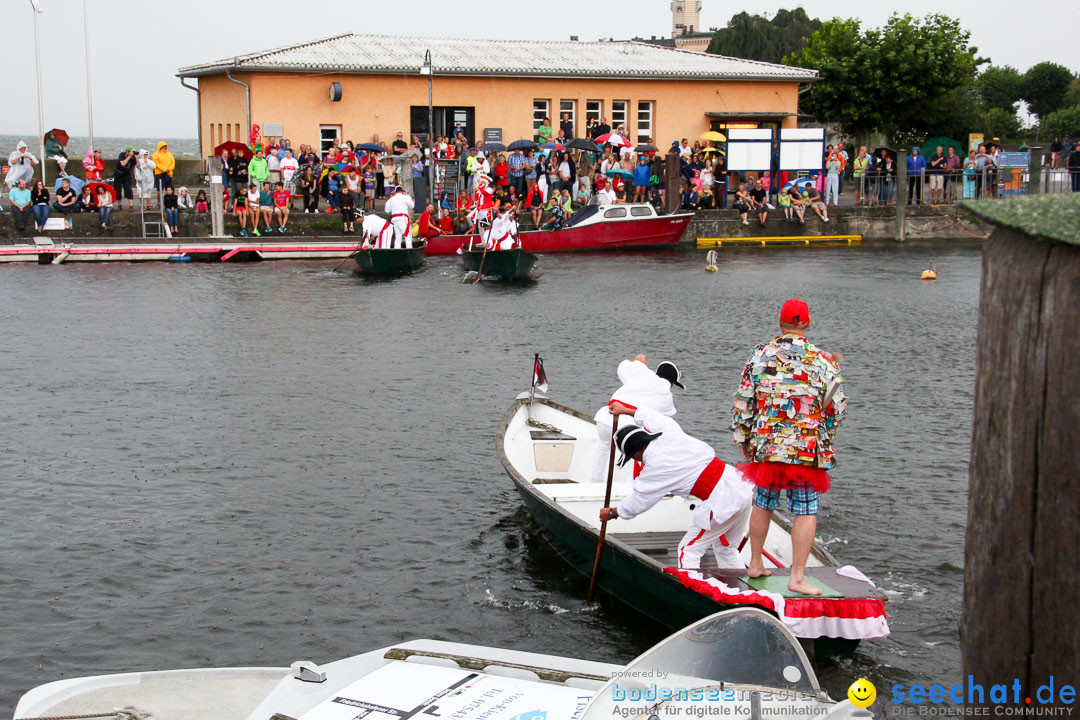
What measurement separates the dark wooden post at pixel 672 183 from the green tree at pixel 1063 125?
43.3 metres

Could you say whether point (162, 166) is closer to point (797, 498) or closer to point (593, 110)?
point (593, 110)

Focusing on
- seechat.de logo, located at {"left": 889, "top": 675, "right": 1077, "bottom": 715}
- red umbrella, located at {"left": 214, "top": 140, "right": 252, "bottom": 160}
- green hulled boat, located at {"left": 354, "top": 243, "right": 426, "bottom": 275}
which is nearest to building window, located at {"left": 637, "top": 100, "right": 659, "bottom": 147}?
red umbrella, located at {"left": 214, "top": 140, "right": 252, "bottom": 160}

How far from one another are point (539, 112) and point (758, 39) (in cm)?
7975

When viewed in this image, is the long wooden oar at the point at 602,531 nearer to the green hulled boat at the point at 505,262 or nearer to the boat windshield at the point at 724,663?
the boat windshield at the point at 724,663

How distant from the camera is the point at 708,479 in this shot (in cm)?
836

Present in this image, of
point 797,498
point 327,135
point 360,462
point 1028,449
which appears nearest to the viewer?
point 1028,449

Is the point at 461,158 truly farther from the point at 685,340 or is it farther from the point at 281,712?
the point at 281,712

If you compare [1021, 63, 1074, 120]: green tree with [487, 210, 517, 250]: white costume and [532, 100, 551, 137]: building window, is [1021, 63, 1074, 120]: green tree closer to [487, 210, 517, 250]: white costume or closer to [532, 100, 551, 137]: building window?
[532, 100, 551, 137]: building window

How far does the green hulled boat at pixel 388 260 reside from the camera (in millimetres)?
30328

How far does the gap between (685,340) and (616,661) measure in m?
13.3

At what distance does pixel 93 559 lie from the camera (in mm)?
10594

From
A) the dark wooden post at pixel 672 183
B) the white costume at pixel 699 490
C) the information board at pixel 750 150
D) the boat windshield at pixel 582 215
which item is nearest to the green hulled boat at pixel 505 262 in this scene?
the boat windshield at pixel 582 215

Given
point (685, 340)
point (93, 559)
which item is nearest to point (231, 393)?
point (93, 559)

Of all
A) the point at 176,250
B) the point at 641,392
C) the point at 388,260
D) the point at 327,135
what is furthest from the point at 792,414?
the point at 327,135
